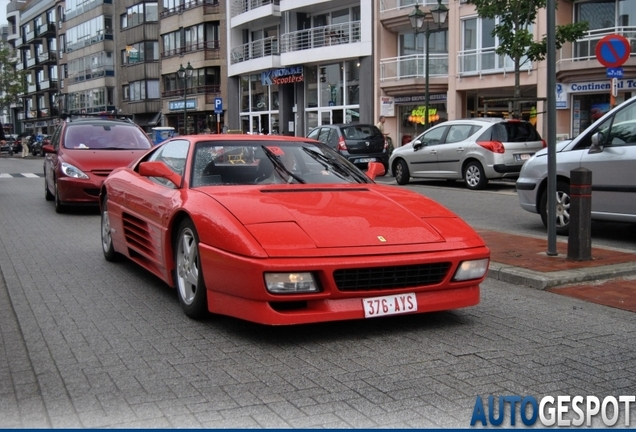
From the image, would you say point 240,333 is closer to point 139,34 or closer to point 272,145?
point 272,145

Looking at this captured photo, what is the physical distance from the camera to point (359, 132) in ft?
71.7

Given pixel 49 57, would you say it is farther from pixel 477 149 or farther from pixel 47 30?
pixel 477 149

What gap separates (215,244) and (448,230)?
5.27 ft

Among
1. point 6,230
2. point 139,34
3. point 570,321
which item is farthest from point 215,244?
point 139,34

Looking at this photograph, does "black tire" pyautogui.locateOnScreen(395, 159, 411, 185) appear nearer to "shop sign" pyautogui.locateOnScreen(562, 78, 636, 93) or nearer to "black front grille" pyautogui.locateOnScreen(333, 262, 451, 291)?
"shop sign" pyautogui.locateOnScreen(562, 78, 636, 93)

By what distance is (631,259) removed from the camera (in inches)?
297

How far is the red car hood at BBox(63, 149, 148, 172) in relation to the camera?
12.7 m

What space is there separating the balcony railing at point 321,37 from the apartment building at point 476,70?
1.95 metres

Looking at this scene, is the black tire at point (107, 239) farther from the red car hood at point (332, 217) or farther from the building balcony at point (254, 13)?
the building balcony at point (254, 13)

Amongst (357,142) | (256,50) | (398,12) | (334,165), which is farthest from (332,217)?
(256,50)

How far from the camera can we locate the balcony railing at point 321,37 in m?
37.4

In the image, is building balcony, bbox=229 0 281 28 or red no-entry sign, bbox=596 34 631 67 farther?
building balcony, bbox=229 0 281 28

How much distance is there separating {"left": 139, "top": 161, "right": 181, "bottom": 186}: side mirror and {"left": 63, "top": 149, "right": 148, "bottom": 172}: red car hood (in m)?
6.71

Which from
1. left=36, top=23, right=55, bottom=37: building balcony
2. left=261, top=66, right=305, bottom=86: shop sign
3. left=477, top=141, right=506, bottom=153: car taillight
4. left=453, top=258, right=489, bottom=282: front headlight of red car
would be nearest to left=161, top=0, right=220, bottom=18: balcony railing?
left=261, top=66, right=305, bottom=86: shop sign
